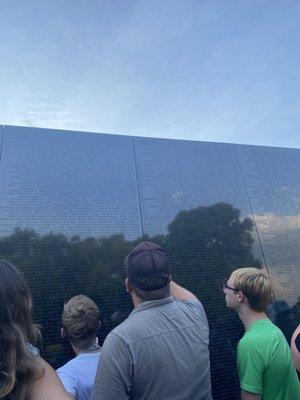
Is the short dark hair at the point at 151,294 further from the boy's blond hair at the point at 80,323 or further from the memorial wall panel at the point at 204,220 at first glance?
the memorial wall panel at the point at 204,220

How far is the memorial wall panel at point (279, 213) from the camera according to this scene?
14.6ft

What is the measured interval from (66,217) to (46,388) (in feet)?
8.98

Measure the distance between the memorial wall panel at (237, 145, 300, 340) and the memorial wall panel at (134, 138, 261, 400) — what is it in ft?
0.74

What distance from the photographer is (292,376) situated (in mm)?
2404

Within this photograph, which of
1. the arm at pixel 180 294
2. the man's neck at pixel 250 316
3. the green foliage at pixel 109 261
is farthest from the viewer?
the green foliage at pixel 109 261

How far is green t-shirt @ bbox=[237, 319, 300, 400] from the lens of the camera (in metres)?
2.32

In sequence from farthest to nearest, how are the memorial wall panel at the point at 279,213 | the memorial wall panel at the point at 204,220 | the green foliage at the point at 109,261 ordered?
the memorial wall panel at the point at 279,213 < the memorial wall panel at the point at 204,220 < the green foliage at the point at 109,261

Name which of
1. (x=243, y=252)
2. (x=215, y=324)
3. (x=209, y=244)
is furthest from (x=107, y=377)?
(x=243, y=252)

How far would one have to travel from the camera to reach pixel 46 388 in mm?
1344

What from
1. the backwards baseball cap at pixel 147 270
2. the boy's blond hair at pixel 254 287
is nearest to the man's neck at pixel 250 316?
the boy's blond hair at pixel 254 287

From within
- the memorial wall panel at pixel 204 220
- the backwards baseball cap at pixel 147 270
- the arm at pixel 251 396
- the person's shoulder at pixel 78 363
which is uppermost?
the memorial wall panel at pixel 204 220

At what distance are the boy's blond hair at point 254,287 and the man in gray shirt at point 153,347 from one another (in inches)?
32.7

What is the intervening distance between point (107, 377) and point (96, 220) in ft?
8.56

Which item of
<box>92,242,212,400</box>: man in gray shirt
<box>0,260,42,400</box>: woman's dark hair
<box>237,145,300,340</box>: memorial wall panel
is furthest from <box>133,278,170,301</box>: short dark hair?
<box>237,145,300,340</box>: memorial wall panel
